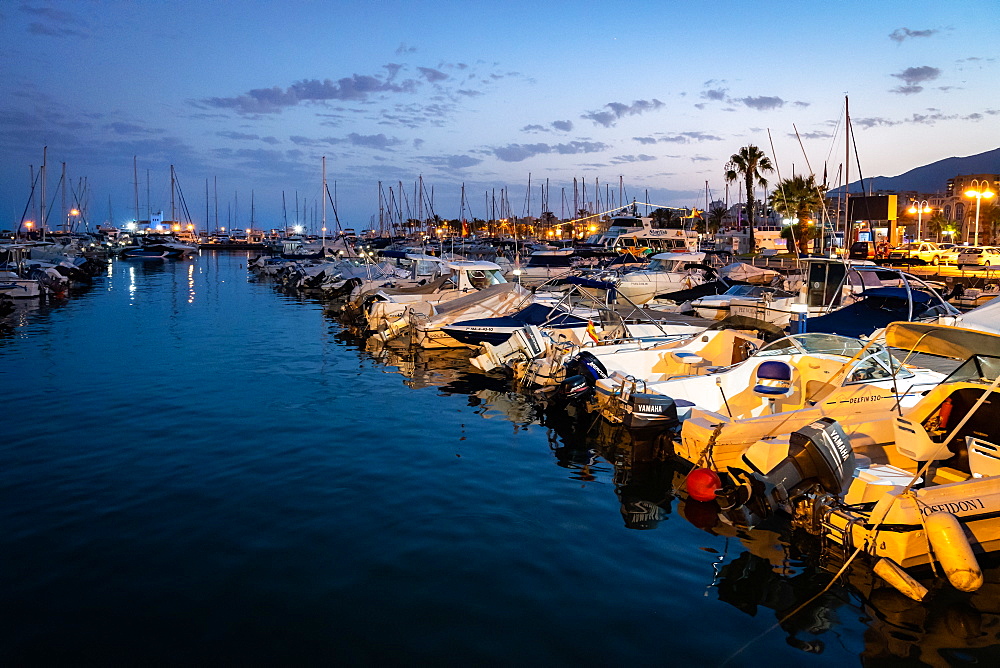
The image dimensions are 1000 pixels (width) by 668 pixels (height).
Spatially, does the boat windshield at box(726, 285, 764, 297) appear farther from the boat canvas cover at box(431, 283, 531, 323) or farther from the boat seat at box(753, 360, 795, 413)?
the boat seat at box(753, 360, 795, 413)

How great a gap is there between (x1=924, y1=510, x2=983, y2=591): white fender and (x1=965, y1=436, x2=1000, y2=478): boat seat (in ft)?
4.18

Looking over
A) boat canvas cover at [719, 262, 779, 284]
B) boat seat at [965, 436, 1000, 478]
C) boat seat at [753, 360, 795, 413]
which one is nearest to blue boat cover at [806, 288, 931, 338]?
boat seat at [753, 360, 795, 413]

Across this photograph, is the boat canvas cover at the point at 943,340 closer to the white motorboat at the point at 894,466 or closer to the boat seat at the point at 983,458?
the white motorboat at the point at 894,466

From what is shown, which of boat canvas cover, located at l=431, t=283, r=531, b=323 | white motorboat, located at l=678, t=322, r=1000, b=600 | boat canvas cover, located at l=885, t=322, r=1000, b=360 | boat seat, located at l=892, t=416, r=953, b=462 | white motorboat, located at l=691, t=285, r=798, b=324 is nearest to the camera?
white motorboat, located at l=678, t=322, r=1000, b=600

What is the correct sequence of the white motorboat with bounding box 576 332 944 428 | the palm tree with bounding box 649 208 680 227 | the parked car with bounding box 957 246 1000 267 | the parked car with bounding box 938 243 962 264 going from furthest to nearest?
the palm tree with bounding box 649 208 680 227, the parked car with bounding box 938 243 962 264, the parked car with bounding box 957 246 1000 267, the white motorboat with bounding box 576 332 944 428

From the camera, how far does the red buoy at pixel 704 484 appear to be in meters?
9.91

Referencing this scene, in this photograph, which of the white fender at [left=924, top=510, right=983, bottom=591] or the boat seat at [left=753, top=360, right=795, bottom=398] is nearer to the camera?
the white fender at [left=924, top=510, right=983, bottom=591]

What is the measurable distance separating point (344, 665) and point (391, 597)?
4.09 feet

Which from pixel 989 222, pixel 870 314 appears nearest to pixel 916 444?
pixel 870 314

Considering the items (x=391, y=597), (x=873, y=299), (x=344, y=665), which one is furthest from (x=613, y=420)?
(x=873, y=299)

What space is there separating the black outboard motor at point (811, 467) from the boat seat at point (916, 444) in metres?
1.16

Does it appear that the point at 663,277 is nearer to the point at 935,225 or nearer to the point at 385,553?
the point at 385,553

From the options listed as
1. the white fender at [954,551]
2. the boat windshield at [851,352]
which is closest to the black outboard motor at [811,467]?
the white fender at [954,551]

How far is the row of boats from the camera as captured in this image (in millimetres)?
7738
